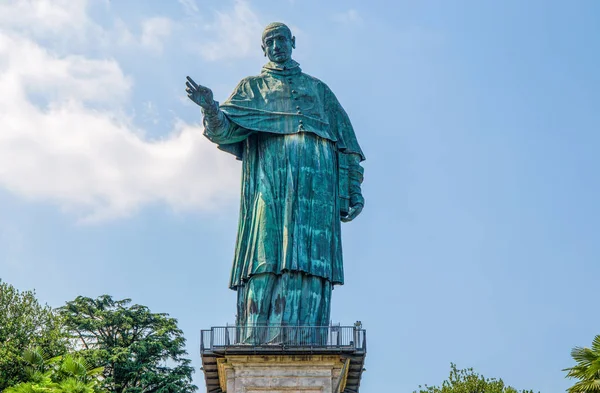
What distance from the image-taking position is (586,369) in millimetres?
30625

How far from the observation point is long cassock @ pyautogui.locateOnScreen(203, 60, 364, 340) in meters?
27.5

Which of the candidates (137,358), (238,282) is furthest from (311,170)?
(137,358)

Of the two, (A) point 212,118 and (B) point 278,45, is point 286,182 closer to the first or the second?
(A) point 212,118

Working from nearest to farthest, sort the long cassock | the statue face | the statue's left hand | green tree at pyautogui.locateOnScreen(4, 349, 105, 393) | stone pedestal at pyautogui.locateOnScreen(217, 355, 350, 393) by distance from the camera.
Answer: stone pedestal at pyautogui.locateOnScreen(217, 355, 350, 393) → the long cassock → the statue's left hand → the statue face → green tree at pyautogui.locateOnScreen(4, 349, 105, 393)

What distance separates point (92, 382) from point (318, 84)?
1007 cm

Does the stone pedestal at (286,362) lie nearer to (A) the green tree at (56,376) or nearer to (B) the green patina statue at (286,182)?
(B) the green patina statue at (286,182)

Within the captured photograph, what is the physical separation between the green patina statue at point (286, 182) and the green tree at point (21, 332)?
35.6 feet

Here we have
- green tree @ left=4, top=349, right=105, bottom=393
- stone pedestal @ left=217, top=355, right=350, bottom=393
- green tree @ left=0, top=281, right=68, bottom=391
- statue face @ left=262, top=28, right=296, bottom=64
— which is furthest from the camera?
green tree @ left=0, top=281, right=68, bottom=391

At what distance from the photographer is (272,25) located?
30.0 m

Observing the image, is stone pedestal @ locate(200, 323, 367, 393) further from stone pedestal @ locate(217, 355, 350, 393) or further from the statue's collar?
the statue's collar

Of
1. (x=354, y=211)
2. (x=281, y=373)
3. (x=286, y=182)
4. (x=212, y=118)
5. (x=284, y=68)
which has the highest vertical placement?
(x=284, y=68)

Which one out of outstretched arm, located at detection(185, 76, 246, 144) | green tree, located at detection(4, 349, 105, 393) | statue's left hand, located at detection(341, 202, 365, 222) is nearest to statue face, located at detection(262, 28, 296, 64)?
outstretched arm, located at detection(185, 76, 246, 144)

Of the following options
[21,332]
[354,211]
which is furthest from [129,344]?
[354,211]

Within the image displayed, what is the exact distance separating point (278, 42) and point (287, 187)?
12.6ft
